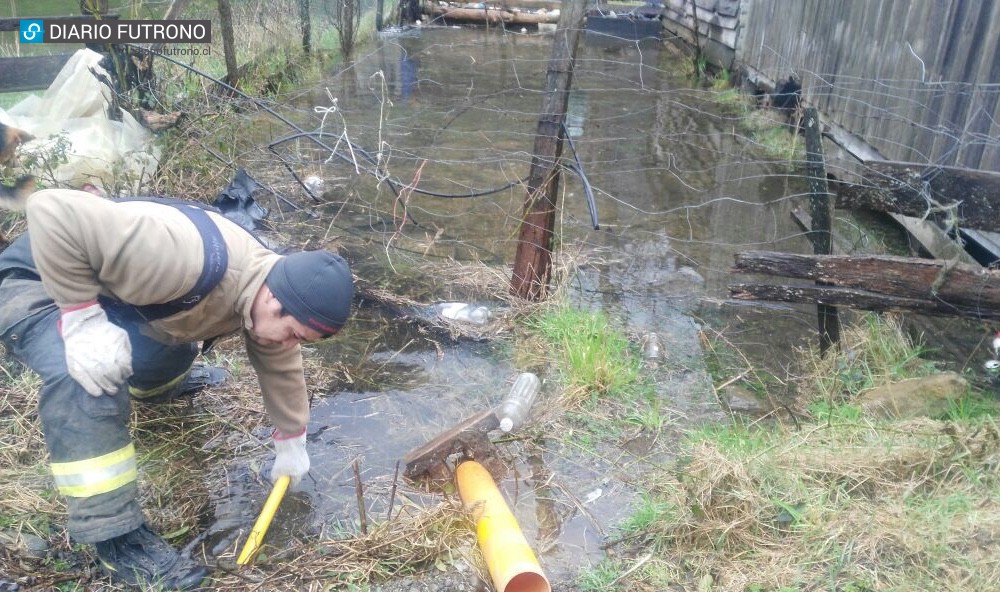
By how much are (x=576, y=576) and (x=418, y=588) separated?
561 millimetres

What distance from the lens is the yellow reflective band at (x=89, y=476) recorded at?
232 cm

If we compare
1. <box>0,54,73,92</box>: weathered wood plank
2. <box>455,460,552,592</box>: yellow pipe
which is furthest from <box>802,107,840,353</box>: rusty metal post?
<box>0,54,73,92</box>: weathered wood plank

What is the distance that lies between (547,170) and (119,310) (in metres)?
2.35

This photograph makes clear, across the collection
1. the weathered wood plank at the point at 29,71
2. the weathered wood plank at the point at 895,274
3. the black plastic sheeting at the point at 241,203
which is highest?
the weathered wood plank at the point at 29,71

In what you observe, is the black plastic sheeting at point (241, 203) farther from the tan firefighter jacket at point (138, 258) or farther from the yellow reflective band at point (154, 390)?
the tan firefighter jacket at point (138, 258)

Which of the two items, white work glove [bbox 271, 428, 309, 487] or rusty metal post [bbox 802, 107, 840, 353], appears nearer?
white work glove [bbox 271, 428, 309, 487]

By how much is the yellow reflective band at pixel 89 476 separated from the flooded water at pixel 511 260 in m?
0.66

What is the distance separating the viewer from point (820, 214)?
3.80 metres

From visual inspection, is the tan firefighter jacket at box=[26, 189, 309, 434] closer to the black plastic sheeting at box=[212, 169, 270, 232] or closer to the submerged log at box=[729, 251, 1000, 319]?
the submerged log at box=[729, 251, 1000, 319]

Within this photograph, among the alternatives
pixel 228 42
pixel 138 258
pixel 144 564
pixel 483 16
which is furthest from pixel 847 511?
pixel 483 16

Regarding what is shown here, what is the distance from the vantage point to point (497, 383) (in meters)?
3.78

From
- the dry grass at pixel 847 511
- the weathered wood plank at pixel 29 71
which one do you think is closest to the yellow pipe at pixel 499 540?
the dry grass at pixel 847 511

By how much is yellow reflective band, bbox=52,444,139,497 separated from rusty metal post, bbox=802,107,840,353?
3240 mm

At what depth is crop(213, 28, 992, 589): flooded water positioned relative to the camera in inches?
121
